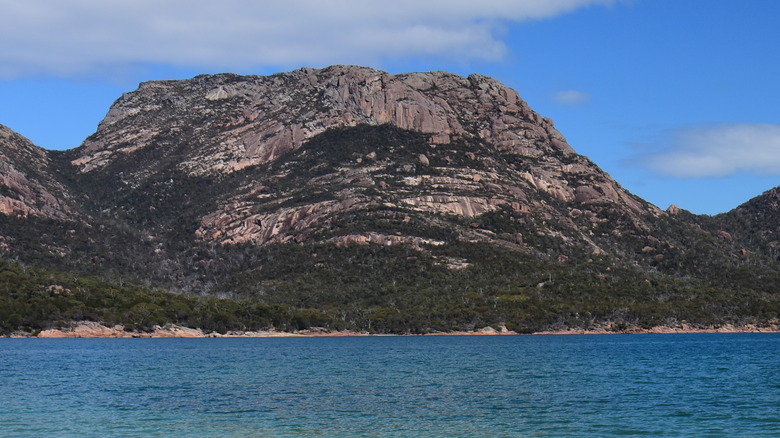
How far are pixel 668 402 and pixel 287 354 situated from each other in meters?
74.3

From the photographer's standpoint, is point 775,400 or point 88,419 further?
point 775,400

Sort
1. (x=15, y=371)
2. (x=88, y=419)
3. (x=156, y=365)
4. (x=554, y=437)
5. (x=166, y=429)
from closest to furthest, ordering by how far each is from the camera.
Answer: (x=554, y=437) < (x=166, y=429) < (x=88, y=419) < (x=15, y=371) < (x=156, y=365)

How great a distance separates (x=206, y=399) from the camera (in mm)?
66938

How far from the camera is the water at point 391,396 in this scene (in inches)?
2077

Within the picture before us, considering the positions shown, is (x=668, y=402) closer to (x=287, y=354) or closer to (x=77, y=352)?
(x=287, y=354)

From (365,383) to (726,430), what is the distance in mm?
35567

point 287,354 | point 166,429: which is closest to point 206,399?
point 166,429

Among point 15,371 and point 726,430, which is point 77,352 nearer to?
point 15,371

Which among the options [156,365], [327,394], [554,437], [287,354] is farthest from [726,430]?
[287,354]

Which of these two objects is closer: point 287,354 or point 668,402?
point 668,402

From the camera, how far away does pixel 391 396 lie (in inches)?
2712

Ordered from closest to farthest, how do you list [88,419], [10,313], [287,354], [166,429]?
[166,429] < [88,419] < [287,354] < [10,313]

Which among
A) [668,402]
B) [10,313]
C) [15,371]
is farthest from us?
[10,313]

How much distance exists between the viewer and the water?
52.8m
